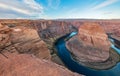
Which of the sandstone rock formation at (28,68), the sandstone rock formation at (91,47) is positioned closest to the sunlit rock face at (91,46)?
the sandstone rock formation at (91,47)

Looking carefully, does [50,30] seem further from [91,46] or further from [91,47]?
[91,47]

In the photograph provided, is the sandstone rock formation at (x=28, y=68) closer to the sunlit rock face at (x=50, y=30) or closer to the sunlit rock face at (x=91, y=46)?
the sunlit rock face at (x=91, y=46)

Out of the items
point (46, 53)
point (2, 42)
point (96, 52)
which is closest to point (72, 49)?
point (96, 52)

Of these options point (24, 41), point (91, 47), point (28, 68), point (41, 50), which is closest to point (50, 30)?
point (91, 47)

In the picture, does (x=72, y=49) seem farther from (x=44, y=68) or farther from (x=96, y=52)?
(x=44, y=68)

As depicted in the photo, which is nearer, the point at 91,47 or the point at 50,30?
the point at 91,47

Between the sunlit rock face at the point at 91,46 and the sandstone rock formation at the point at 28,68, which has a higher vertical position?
the sandstone rock formation at the point at 28,68

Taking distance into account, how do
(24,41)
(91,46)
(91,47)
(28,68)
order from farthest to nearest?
(91,46) < (91,47) < (24,41) < (28,68)
